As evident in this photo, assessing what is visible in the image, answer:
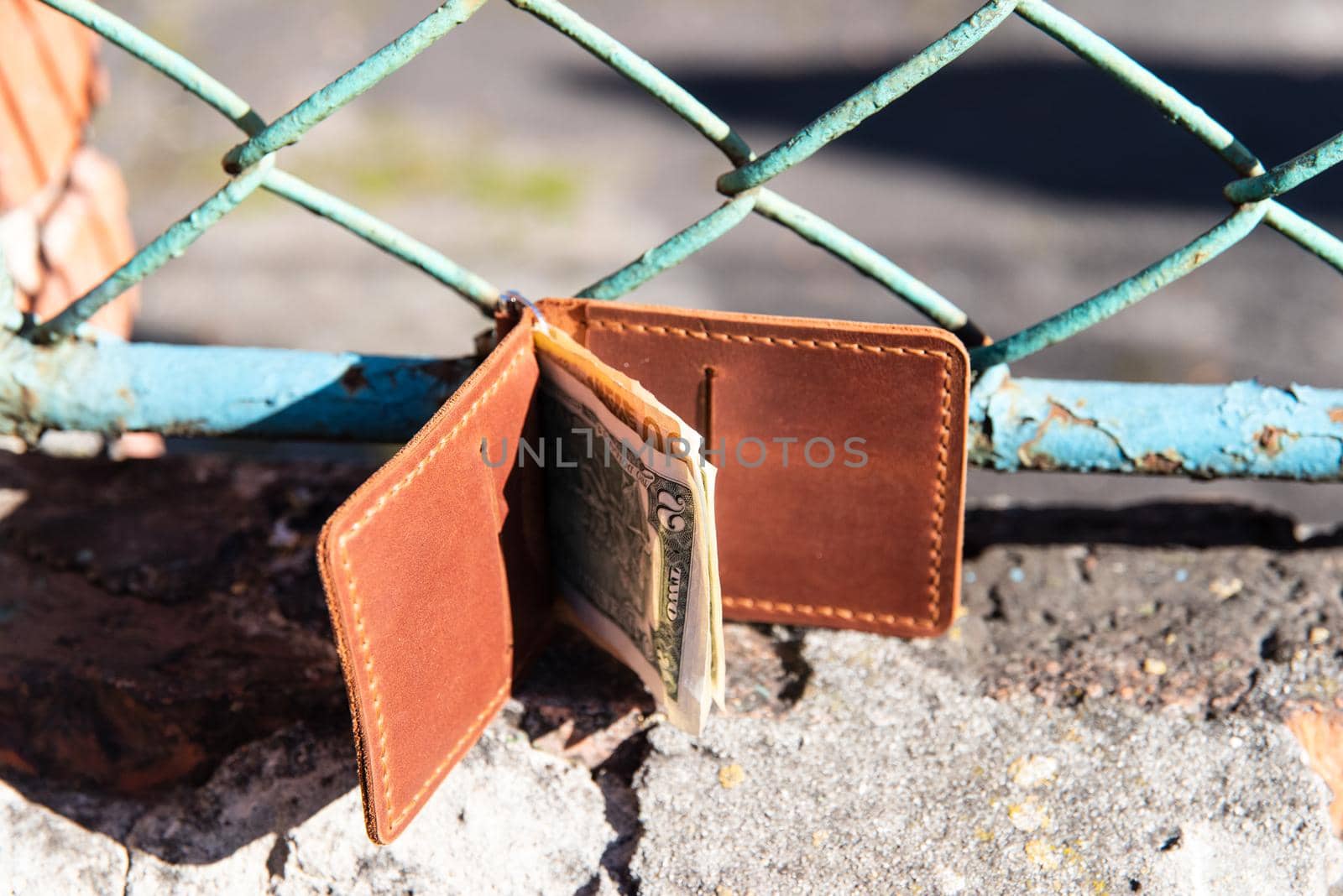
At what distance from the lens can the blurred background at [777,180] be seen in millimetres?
Result: 3645

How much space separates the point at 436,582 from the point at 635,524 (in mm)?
191

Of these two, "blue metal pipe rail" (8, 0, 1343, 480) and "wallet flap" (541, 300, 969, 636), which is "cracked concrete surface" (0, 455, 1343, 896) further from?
"blue metal pipe rail" (8, 0, 1343, 480)

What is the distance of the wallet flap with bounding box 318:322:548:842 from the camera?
93 centimetres

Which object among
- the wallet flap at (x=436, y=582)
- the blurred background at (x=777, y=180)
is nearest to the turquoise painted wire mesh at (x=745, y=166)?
the wallet flap at (x=436, y=582)

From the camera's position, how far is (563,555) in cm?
123

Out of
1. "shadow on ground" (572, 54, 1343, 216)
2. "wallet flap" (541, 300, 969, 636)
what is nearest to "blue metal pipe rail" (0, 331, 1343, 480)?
"wallet flap" (541, 300, 969, 636)

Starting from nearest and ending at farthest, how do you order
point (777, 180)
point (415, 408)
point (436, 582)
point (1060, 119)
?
point (436, 582) → point (415, 408) → point (777, 180) → point (1060, 119)

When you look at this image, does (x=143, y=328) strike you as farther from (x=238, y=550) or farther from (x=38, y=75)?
(x=238, y=550)

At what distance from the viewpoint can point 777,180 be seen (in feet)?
13.0

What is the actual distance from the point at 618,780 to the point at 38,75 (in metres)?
1.52

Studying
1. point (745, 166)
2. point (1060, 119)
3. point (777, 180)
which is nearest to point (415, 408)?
point (745, 166)

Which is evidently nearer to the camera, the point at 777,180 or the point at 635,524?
the point at 635,524

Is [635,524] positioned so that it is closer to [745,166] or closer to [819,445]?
[819,445]

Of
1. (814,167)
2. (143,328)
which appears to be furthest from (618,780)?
(814,167)
